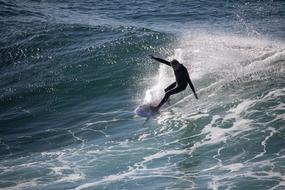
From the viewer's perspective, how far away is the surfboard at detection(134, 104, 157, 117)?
51.1 feet

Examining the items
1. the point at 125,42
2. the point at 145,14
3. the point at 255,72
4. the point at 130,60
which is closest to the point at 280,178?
the point at 255,72

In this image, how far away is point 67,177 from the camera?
11938 mm

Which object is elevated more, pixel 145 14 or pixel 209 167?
pixel 145 14

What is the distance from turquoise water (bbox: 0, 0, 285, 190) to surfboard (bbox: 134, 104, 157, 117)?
39 cm

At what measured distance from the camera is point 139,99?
1752 cm

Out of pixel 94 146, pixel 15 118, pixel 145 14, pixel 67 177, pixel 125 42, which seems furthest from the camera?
pixel 145 14

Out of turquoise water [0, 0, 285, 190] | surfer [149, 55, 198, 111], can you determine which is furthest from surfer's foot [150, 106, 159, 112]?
turquoise water [0, 0, 285, 190]

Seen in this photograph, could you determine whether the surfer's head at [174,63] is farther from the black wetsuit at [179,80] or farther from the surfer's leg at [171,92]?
the surfer's leg at [171,92]

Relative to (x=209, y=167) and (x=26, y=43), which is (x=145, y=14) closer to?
(x=26, y=43)

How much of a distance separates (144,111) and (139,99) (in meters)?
1.87

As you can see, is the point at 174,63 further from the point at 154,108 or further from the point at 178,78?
the point at 154,108

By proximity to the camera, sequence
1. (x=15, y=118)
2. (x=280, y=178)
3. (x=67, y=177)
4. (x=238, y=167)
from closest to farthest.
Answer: (x=280, y=178) < (x=238, y=167) < (x=67, y=177) < (x=15, y=118)

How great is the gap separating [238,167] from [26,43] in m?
16.7

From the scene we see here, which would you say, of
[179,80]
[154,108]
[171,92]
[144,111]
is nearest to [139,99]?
[144,111]
